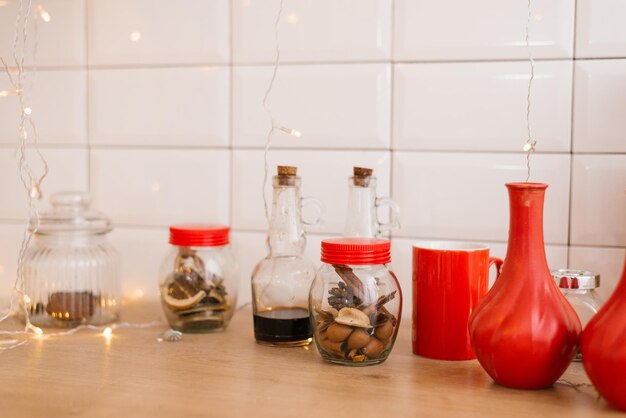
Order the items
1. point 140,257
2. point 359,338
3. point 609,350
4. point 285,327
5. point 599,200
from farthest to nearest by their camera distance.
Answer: point 140,257 < point 599,200 < point 285,327 < point 359,338 < point 609,350

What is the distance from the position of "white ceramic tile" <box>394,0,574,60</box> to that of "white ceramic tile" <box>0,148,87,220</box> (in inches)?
24.4

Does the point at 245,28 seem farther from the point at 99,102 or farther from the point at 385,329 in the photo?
the point at 385,329

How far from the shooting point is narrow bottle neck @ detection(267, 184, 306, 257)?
3.53 feet

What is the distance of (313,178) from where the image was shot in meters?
1.28

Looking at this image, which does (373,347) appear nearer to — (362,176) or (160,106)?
(362,176)

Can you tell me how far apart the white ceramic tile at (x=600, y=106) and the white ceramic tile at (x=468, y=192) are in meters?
0.05

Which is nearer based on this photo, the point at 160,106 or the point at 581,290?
the point at 581,290

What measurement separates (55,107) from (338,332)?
30.0 inches

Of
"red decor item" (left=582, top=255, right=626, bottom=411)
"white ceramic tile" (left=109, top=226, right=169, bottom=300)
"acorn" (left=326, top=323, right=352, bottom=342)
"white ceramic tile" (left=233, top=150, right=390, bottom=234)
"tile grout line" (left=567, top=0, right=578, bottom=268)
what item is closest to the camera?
"red decor item" (left=582, top=255, right=626, bottom=411)

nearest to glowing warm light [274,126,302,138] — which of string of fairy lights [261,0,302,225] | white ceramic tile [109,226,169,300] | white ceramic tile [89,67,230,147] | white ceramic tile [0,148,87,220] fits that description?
string of fairy lights [261,0,302,225]

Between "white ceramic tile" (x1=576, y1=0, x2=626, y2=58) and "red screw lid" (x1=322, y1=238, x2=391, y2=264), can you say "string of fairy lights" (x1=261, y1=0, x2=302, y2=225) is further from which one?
"white ceramic tile" (x1=576, y1=0, x2=626, y2=58)

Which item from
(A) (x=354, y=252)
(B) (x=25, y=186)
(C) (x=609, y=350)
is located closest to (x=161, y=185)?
(B) (x=25, y=186)

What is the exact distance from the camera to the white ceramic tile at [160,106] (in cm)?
132

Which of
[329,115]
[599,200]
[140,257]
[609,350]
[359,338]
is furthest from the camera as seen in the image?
[140,257]
